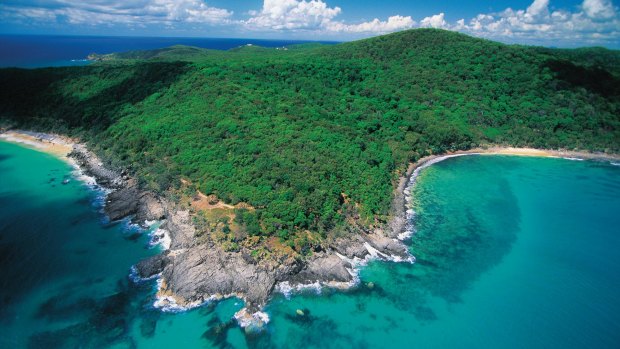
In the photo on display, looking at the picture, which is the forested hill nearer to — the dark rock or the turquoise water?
the dark rock

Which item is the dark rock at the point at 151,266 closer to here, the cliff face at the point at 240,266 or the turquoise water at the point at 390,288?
the cliff face at the point at 240,266

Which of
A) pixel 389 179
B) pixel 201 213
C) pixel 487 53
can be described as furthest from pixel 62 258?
pixel 487 53

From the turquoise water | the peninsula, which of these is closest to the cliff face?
the peninsula

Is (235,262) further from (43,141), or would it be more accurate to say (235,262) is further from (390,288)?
(43,141)

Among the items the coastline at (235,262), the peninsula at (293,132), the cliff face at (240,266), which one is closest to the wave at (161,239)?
the coastline at (235,262)

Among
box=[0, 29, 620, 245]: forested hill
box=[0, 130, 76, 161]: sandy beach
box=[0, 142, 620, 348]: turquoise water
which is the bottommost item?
box=[0, 142, 620, 348]: turquoise water

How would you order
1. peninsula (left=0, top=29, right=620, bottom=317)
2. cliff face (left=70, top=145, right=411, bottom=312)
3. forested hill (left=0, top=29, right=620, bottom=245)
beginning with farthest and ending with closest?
forested hill (left=0, top=29, right=620, bottom=245), peninsula (left=0, top=29, right=620, bottom=317), cliff face (left=70, top=145, right=411, bottom=312)
